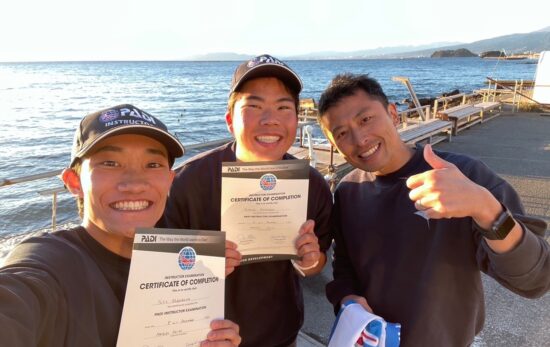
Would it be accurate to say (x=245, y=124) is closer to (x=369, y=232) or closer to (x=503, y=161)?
(x=369, y=232)

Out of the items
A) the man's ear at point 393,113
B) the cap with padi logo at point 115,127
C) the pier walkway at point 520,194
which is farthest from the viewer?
the pier walkway at point 520,194

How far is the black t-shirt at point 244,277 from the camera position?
220cm

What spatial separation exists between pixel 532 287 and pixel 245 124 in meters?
1.62

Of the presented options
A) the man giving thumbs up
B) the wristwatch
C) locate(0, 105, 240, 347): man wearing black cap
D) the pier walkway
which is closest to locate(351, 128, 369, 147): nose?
the man giving thumbs up

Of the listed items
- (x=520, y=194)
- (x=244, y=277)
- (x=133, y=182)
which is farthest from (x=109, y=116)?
(x=520, y=194)

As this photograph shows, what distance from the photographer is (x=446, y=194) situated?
1.52 m

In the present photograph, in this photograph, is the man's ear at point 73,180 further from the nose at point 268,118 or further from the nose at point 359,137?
the nose at point 359,137

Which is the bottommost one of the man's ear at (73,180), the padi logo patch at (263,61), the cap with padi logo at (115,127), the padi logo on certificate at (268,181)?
the padi logo on certificate at (268,181)

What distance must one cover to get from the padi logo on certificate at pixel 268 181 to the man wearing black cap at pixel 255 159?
282 millimetres

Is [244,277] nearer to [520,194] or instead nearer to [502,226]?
[502,226]

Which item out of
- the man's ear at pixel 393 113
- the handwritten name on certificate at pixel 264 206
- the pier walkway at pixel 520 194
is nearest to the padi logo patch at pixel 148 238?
the handwritten name on certificate at pixel 264 206

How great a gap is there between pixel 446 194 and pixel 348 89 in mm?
977

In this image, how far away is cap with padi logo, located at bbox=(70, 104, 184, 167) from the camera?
152 cm

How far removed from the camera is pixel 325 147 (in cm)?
985
